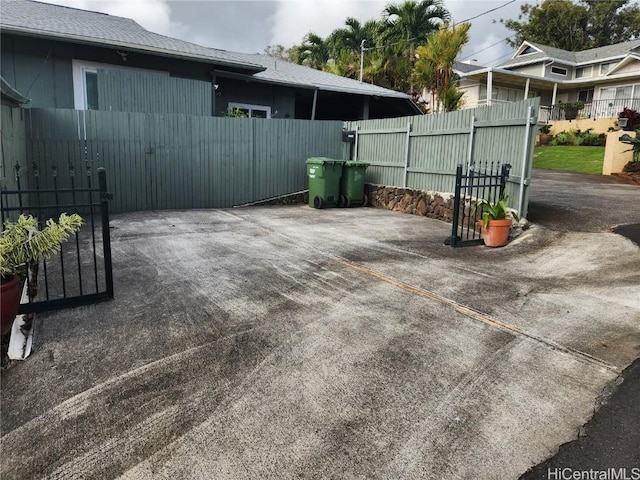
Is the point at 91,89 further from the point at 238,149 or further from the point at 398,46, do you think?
the point at 398,46

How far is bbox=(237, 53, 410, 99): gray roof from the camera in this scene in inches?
539

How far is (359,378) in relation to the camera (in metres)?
2.90

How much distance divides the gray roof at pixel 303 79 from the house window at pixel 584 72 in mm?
21031

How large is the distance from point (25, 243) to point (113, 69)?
336 inches

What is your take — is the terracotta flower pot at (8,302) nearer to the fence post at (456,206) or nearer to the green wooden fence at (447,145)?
the fence post at (456,206)

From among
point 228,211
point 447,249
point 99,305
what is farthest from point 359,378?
point 228,211

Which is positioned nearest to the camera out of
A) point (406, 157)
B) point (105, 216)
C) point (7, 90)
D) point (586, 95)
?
point (105, 216)

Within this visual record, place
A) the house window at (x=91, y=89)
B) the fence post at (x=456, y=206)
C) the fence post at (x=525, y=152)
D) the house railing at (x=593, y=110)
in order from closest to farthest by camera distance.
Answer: the fence post at (x=456, y=206)
the fence post at (x=525, y=152)
the house window at (x=91, y=89)
the house railing at (x=593, y=110)

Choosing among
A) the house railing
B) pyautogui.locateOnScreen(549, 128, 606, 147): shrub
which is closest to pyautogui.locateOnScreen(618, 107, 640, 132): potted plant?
pyautogui.locateOnScreen(549, 128, 606, 147): shrub

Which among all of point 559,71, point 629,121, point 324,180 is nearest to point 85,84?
point 324,180

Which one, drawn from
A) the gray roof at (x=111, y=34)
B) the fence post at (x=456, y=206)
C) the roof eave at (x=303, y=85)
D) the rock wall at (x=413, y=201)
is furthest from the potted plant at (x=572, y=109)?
the fence post at (x=456, y=206)

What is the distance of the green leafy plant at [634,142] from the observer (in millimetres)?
13081

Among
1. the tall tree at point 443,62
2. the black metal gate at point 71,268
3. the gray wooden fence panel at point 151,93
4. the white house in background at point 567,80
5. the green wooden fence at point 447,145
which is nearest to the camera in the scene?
the black metal gate at point 71,268

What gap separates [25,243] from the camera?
340 cm
